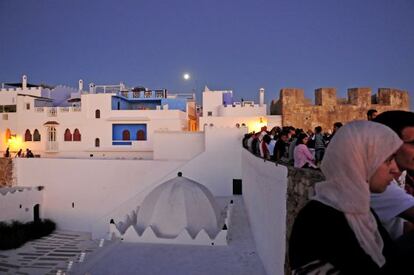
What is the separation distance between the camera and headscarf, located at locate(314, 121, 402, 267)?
147cm

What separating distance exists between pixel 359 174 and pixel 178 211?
10.00 metres

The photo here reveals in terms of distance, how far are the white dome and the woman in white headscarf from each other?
9.33 m

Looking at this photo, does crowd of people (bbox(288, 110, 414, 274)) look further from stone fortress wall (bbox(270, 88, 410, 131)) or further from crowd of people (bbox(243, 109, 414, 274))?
stone fortress wall (bbox(270, 88, 410, 131))

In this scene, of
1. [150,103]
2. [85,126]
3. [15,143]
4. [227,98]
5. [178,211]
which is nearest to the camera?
[178,211]

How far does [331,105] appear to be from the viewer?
19.6m

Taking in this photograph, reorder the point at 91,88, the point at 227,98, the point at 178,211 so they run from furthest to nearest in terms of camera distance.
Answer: the point at 227,98
the point at 91,88
the point at 178,211

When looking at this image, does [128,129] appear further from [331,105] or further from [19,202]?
[331,105]

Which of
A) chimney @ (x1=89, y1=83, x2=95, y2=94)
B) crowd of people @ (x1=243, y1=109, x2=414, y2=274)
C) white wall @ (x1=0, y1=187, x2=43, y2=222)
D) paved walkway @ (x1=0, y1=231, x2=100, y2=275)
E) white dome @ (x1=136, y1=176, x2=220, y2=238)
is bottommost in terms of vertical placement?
paved walkway @ (x1=0, y1=231, x2=100, y2=275)

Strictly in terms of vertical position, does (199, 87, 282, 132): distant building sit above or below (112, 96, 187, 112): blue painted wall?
below

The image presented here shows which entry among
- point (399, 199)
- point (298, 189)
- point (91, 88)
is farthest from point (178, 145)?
point (399, 199)

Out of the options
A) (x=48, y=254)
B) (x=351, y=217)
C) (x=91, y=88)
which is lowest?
(x=48, y=254)

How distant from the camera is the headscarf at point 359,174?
1.47 metres

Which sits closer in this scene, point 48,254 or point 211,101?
point 48,254

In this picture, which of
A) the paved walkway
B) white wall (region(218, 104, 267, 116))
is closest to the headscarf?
the paved walkway
